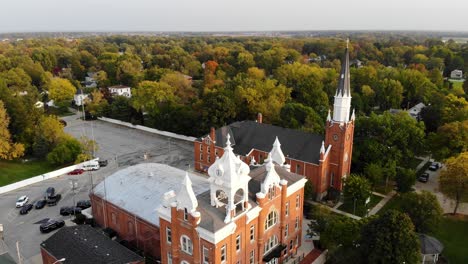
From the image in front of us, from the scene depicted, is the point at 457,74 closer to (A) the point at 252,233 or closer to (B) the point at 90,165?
(B) the point at 90,165

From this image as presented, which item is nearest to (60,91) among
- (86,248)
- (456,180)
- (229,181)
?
(86,248)

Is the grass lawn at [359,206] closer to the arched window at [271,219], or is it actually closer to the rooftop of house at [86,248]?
the arched window at [271,219]

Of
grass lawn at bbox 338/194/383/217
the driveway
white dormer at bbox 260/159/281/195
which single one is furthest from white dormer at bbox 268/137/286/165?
the driveway

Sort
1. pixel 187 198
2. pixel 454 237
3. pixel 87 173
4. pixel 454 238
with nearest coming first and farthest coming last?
pixel 187 198
pixel 454 238
pixel 454 237
pixel 87 173

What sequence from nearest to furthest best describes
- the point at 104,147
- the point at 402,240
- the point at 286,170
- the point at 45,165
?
the point at 402,240 < the point at 286,170 < the point at 45,165 < the point at 104,147

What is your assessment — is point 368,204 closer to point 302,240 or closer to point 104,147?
point 302,240

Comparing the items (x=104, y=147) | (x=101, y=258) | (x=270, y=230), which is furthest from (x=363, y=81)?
(x=101, y=258)

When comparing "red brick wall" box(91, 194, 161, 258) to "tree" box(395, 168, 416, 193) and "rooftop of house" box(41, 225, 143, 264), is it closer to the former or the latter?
"rooftop of house" box(41, 225, 143, 264)
